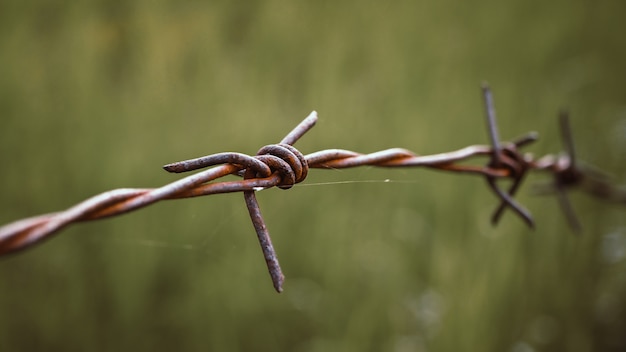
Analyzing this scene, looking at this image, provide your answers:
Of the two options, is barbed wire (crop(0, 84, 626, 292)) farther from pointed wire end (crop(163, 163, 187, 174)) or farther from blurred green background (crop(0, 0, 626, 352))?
blurred green background (crop(0, 0, 626, 352))

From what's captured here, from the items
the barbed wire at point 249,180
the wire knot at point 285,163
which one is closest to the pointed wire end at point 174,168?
the barbed wire at point 249,180

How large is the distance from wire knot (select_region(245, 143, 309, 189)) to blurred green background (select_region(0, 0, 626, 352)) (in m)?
0.85

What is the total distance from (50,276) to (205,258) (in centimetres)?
49

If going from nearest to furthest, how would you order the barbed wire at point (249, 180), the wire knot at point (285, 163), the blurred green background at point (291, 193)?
the barbed wire at point (249, 180), the wire knot at point (285, 163), the blurred green background at point (291, 193)

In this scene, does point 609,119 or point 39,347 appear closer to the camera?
Result: point 39,347

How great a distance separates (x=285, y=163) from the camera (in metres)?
0.59

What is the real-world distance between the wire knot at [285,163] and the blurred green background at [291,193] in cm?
85

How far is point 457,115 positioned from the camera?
227 cm

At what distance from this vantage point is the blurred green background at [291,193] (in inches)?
63.6

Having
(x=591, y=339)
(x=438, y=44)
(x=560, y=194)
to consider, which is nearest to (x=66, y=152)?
(x=560, y=194)

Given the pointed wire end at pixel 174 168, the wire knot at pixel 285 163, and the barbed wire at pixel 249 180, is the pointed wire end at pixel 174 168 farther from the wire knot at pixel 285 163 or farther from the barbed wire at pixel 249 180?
the wire knot at pixel 285 163

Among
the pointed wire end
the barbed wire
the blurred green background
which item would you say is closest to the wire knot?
the barbed wire

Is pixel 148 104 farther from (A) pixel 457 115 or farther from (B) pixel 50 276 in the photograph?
(A) pixel 457 115

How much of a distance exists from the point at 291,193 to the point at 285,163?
1.35m
